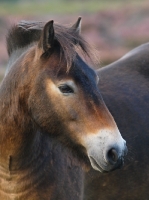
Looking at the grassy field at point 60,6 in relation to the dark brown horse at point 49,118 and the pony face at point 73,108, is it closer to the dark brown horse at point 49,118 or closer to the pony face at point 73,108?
the dark brown horse at point 49,118

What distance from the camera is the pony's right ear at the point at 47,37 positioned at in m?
4.85

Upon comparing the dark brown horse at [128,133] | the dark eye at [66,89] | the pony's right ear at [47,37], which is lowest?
the dark brown horse at [128,133]

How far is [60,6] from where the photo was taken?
57.8 metres

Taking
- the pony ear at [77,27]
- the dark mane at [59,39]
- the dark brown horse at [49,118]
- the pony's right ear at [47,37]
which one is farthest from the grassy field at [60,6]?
the pony's right ear at [47,37]

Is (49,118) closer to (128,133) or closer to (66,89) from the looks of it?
(66,89)

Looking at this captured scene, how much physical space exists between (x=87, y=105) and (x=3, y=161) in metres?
0.94

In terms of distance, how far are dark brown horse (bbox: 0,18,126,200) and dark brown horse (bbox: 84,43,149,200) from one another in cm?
70

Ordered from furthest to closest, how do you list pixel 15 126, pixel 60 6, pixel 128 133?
pixel 60 6
pixel 128 133
pixel 15 126

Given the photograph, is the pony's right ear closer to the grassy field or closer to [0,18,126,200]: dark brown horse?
[0,18,126,200]: dark brown horse

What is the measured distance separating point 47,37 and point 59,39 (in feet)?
0.32

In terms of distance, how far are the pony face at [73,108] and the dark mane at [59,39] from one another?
0.04 m

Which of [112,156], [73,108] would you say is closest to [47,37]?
[73,108]

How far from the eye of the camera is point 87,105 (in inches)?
187

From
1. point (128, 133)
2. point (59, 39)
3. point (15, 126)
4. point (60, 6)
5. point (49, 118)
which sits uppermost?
point (59, 39)
